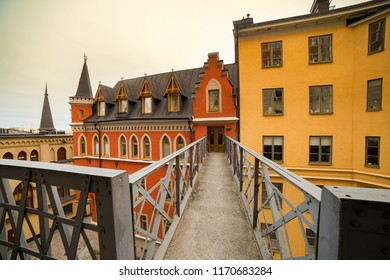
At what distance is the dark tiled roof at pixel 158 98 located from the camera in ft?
42.3

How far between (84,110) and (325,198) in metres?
19.9

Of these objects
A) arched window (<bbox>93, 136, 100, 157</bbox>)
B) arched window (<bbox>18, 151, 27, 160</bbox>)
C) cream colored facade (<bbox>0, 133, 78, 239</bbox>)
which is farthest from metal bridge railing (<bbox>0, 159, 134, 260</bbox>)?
arched window (<bbox>18, 151, 27, 160</bbox>)

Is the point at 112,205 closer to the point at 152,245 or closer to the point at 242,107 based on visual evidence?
the point at 152,245

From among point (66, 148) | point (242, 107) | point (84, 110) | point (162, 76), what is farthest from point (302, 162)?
point (66, 148)

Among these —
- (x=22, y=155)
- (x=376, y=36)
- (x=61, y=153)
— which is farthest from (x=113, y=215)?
(x=61, y=153)

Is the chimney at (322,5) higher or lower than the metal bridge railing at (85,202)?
higher

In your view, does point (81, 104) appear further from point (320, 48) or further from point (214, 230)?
point (320, 48)

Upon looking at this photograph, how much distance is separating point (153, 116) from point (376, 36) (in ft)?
46.9

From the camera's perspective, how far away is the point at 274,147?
1062 cm

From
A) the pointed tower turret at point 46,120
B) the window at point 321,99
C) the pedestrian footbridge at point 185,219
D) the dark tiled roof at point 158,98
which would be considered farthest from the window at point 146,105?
the pointed tower turret at point 46,120

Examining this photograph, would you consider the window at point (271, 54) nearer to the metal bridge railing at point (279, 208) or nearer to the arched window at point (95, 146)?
the metal bridge railing at point (279, 208)

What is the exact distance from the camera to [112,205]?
139 centimetres

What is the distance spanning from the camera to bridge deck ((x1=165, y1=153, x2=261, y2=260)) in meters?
2.55

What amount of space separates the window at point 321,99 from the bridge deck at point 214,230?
28.9 ft
